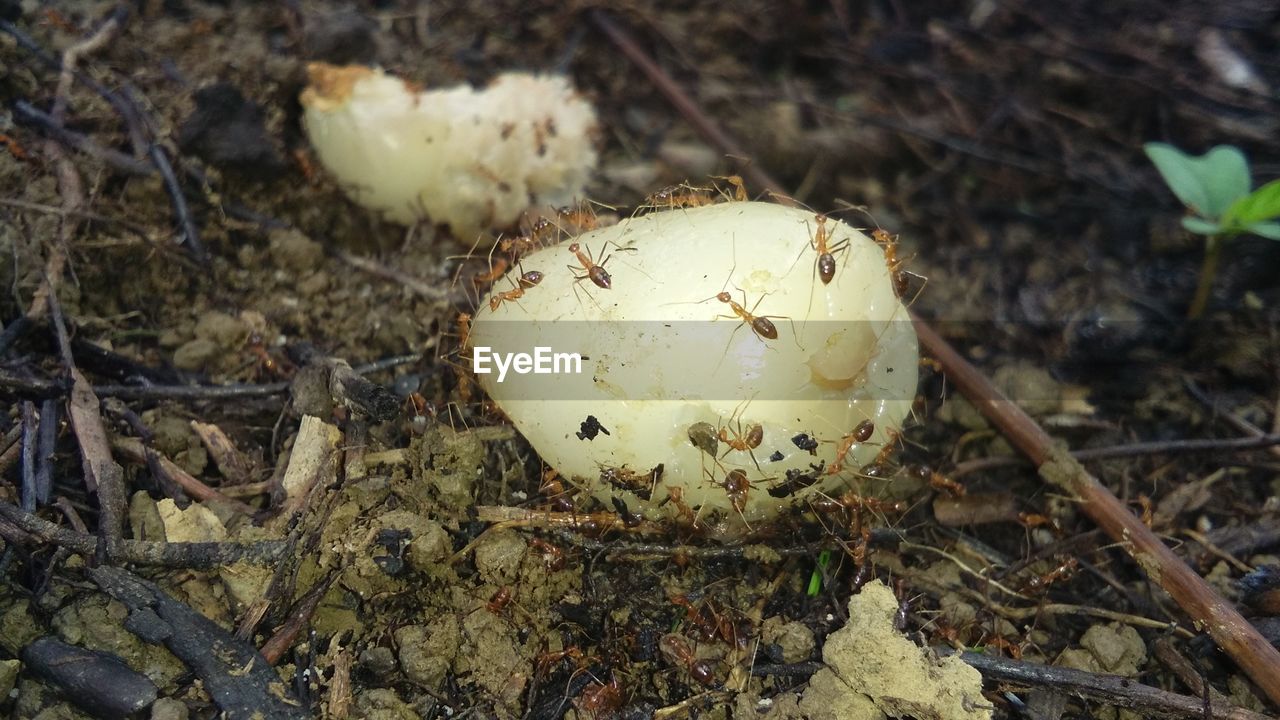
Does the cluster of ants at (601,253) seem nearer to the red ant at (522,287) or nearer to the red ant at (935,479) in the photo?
the red ant at (522,287)

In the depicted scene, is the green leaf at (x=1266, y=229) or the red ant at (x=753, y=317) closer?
the red ant at (x=753, y=317)

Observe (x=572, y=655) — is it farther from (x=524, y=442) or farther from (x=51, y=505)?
(x=51, y=505)

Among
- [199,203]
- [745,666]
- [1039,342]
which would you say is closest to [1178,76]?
[1039,342]

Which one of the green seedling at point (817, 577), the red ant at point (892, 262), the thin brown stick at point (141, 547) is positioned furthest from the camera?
the red ant at point (892, 262)

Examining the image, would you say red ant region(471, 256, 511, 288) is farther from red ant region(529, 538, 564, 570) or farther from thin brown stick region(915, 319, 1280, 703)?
thin brown stick region(915, 319, 1280, 703)

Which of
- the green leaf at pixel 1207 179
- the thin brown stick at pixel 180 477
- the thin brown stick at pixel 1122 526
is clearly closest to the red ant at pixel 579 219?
the thin brown stick at pixel 1122 526

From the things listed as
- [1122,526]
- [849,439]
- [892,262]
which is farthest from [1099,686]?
[892,262]
